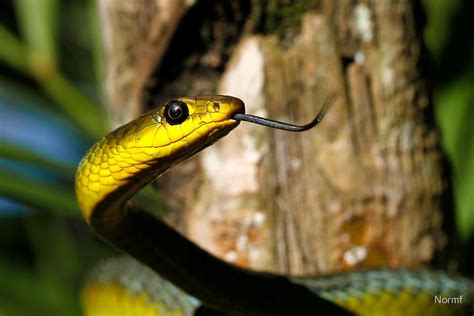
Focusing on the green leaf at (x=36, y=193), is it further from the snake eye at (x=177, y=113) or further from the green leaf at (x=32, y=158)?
the snake eye at (x=177, y=113)

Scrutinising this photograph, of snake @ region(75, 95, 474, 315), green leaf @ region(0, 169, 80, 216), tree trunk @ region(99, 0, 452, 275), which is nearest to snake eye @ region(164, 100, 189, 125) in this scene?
snake @ region(75, 95, 474, 315)

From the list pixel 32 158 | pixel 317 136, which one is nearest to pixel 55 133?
pixel 32 158

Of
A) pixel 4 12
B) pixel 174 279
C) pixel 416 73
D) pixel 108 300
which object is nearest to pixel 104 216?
pixel 174 279

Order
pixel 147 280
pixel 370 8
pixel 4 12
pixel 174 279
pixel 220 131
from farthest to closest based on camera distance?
1. pixel 4 12
2. pixel 147 280
3. pixel 370 8
4. pixel 174 279
5. pixel 220 131

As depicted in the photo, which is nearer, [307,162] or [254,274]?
[254,274]

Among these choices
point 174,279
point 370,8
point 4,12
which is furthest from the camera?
point 4,12

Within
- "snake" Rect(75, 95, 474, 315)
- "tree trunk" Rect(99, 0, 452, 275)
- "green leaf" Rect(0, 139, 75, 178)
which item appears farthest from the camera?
"green leaf" Rect(0, 139, 75, 178)

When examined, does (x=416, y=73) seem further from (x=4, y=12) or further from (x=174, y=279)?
(x=4, y=12)

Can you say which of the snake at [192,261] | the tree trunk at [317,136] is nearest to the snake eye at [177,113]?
the snake at [192,261]

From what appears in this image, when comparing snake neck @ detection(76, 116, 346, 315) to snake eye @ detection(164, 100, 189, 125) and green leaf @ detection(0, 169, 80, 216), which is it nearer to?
snake eye @ detection(164, 100, 189, 125)
